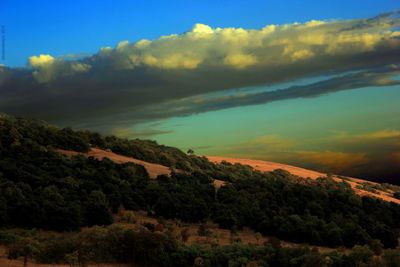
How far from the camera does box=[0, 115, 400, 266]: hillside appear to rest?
3647cm

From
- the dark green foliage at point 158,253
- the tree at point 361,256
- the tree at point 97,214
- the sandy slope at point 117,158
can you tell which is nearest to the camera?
the dark green foliage at point 158,253

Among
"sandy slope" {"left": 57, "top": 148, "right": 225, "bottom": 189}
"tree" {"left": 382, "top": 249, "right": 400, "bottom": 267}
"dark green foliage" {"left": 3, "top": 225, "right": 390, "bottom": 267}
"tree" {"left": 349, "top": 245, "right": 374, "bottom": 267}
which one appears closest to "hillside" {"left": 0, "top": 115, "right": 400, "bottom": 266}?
"dark green foliage" {"left": 3, "top": 225, "right": 390, "bottom": 267}

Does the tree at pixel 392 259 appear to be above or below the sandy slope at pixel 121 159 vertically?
below

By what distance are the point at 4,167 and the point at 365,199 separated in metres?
63.6

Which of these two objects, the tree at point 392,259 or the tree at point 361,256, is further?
the tree at point 361,256

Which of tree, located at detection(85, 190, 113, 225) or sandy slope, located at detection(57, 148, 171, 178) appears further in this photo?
sandy slope, located at detection(57, 148, 171, 178)

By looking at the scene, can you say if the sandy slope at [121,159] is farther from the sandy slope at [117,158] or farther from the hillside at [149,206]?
the hillside at [149,206]

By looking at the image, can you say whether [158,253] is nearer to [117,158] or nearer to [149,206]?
[149,206]

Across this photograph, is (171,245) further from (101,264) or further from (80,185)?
(80,185)

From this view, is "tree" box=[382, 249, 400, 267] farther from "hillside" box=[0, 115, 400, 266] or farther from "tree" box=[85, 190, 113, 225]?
"tree" box=[85, 190, 113, 225]

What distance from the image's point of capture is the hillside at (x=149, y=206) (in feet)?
120

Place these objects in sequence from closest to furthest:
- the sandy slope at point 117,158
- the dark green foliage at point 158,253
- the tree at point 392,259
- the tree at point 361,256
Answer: the tree at point 392,259 → the dark green foliage at point 158,253 → the tree at point 361,256 → the sandy slope at point 117,158

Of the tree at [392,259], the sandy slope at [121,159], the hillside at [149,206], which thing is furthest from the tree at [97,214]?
the tree at [392,259]

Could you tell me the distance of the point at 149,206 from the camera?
64312 mm
